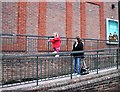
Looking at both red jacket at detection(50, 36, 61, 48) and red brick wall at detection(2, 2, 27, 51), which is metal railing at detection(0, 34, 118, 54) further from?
red jacket at detection(50, 36, 61, 48)

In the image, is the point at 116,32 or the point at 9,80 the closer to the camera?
the point at 9,80

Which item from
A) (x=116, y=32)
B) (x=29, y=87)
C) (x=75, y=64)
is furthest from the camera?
(x=116, y=32)

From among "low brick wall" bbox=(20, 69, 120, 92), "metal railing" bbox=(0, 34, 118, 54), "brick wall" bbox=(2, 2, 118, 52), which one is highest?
"brick wall" bbox=(2, 2, 118, 52)

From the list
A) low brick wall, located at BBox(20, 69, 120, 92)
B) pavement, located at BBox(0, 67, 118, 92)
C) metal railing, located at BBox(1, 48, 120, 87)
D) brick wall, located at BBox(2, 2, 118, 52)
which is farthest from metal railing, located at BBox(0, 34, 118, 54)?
low brick wall, located at BBox(20, 69, 120, 92)

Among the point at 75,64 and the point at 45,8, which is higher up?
the point at 45,8

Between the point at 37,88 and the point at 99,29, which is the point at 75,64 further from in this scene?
the point at 99,29

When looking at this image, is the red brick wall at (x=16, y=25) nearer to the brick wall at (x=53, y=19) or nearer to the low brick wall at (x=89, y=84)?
the brick wall at (x=53, y=19)

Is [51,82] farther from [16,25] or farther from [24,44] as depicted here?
[16,25]

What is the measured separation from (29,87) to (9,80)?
125 centimetres

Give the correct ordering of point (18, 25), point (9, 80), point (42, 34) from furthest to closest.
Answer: point (42, 34) → point (18, 25) → point (9, 80)

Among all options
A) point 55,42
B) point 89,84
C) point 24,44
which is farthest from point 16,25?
point 89,84

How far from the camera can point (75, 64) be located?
10180mm

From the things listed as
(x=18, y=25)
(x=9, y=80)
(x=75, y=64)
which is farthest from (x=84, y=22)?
(x=9, y=80)

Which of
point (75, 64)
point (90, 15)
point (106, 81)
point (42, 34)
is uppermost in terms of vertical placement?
point (90, 15)
